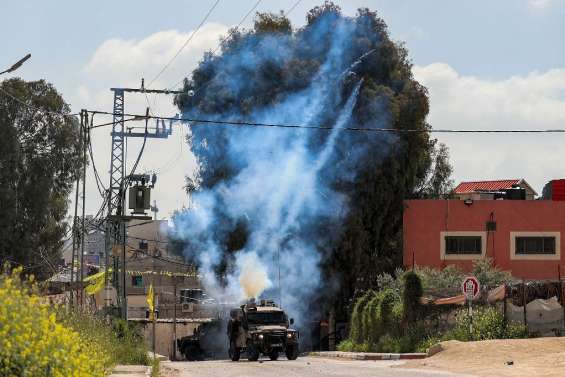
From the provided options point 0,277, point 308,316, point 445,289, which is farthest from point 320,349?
point 0,277

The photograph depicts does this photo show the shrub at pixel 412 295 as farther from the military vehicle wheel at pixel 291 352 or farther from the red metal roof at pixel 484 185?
the red metal roof at pixel 484 185

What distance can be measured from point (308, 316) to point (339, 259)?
12.4 feet

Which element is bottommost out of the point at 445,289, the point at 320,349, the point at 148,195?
the point at 320,349

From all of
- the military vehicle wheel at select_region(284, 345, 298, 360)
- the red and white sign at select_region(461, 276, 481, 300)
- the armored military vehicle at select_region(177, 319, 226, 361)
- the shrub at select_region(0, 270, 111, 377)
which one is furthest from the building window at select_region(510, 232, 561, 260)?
the shrub at select_region(0, 270, 111, 377)

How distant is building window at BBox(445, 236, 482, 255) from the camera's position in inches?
2349

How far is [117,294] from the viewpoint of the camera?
1772 inches

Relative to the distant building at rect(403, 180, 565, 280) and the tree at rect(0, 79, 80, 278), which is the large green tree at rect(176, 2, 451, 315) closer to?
the distant building at rect(403, 180, 565, 280)

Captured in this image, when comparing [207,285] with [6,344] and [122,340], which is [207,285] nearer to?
[122,340]

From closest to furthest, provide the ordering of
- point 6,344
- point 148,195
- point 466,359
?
point 6,344 → point 466,359 → point 148,195

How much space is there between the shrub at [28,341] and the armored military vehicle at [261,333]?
29316 mm

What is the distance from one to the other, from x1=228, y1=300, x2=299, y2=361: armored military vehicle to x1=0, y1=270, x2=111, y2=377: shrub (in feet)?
96.2

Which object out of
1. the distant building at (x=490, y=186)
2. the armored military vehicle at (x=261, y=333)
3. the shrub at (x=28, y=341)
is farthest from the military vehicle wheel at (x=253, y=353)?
the distant building at (x=490, y=186)

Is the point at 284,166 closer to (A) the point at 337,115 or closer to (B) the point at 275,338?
(A) the point at 337,115

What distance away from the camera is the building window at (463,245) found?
59656 mm
